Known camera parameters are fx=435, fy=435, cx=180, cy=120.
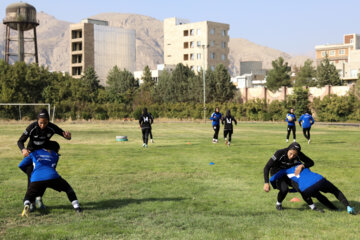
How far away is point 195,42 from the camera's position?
114 m

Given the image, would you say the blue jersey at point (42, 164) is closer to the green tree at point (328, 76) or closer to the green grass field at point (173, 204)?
the green grass field at point (173, 204)

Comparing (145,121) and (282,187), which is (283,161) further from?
(145,121)

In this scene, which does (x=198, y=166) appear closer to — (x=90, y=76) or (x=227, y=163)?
(x=227, y=163)

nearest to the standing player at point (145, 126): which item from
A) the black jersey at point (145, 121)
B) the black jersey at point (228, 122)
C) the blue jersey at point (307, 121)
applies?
the black jersey at point (145, 121)

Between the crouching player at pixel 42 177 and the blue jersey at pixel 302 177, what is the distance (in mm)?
4052

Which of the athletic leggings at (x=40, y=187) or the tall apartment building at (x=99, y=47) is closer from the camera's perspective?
the athletic leggings at (x=40, y=187)

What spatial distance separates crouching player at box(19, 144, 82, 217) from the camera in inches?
320

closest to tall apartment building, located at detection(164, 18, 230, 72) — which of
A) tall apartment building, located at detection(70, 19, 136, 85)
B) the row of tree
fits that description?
tall apartment building, located at detection(70, 19, 136, 85)

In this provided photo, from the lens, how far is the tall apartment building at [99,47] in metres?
115

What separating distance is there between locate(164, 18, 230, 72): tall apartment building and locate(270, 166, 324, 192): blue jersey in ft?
337

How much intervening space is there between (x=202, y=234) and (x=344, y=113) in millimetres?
54917

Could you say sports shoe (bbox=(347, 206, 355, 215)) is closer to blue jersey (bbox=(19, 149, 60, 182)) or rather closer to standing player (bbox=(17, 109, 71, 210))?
blue jersey (bbox=(19, 149, 60, 182))

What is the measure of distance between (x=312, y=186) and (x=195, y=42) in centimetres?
10761

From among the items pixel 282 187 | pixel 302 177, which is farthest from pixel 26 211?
pixel 302 177
